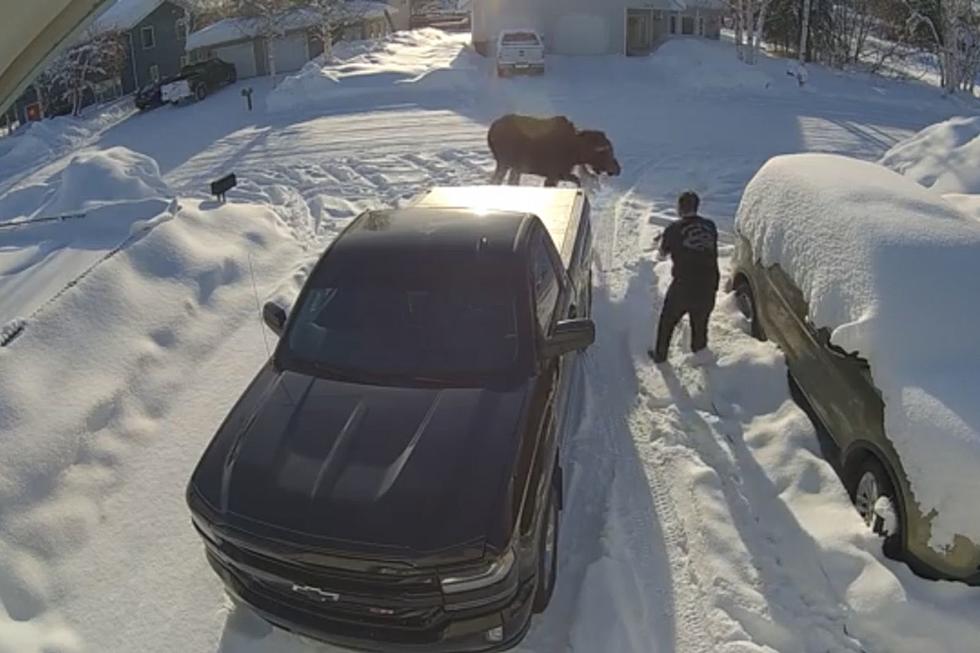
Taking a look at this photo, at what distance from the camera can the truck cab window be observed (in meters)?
4.91

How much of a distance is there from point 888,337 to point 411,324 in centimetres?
285

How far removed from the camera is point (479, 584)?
11.3ft

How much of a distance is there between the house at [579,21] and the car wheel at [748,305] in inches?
911

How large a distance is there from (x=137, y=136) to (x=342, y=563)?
838 inches

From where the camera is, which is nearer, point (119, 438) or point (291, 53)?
point (119, 438)

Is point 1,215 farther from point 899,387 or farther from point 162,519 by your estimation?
point 899,387

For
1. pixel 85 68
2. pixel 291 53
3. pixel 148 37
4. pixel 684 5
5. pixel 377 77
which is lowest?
pixel 377 77

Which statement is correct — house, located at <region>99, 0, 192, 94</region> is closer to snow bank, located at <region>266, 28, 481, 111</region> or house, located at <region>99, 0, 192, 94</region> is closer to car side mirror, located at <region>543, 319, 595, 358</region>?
snow bank, located at <region>266, 28, 481, 111</region>

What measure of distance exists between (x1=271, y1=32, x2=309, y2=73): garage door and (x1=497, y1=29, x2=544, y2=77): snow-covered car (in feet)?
44.8

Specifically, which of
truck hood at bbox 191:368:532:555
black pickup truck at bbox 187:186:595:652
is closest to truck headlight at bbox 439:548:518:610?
black pickup truck at bbox 187:186:595:652

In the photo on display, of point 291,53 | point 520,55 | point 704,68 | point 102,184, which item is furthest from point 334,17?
point 102,184

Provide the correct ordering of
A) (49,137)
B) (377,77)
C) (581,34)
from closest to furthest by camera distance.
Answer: (377,77) < (49,137) < (581,34)

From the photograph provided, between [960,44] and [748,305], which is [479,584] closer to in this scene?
[748,305]

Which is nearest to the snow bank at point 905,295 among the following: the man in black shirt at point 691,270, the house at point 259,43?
the man in black shirt at point 691,270
